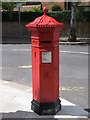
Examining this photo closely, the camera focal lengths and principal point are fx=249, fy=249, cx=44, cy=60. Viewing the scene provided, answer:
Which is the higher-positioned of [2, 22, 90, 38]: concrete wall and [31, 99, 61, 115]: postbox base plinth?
[2, 22, 90, 38]: concrete wall

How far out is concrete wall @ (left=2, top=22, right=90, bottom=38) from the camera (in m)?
24.8

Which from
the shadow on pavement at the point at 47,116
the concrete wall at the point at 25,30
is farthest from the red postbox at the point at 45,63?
the concrete wall at the point at 25,30

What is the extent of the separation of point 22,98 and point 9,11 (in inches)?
830

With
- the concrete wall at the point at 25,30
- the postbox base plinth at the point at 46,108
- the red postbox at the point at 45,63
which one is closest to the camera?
the red postbox at the point at 45,63

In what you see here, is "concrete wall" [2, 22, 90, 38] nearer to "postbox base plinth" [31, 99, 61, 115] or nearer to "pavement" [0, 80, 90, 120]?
"pavement" [0, 80, 90, 120]

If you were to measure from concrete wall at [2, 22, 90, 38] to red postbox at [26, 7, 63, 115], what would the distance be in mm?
20265

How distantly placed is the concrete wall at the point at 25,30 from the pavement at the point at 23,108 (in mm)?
18690

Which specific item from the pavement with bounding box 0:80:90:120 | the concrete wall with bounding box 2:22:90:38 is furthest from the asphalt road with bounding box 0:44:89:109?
the concrete wall with bounding box 2:22:90:38

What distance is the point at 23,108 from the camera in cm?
550

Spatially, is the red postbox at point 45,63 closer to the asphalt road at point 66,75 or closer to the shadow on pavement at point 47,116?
the shadow on pavement at point 47,116

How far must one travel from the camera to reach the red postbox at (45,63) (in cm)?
480

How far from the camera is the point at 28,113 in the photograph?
17.1ft

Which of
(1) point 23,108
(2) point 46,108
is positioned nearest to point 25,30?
(1) point 23,108

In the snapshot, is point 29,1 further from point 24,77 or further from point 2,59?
point 24,77
